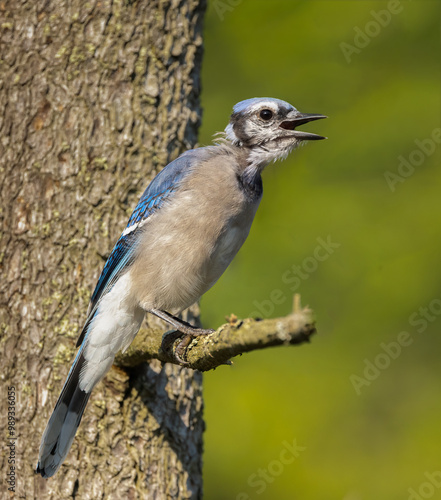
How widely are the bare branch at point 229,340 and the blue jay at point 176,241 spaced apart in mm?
211

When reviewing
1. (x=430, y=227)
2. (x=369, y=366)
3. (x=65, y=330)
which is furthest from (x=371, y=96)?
(x=65, y=330)

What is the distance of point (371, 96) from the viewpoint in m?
6.44

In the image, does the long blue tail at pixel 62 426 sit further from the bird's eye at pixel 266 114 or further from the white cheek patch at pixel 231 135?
the bird's eye at pixel 266 114

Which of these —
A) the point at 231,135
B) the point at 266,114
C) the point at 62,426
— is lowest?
the point at 62,426

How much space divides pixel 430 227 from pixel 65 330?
342 centimetres

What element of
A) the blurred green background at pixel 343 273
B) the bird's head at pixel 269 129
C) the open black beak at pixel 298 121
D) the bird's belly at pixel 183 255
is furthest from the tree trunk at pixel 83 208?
the blurred green background at pixel 343 273

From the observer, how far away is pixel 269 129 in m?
4.02

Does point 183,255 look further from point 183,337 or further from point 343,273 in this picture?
point 343,273

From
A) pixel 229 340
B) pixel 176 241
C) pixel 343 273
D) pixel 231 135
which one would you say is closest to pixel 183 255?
pixel 176 241

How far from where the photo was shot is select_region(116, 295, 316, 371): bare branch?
2.27 metres

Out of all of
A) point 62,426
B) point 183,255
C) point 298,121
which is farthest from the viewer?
point 298,121

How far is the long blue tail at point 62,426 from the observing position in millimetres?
3510

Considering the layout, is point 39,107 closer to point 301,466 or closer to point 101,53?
point 101,53

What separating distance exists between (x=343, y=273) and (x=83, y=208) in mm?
2936
